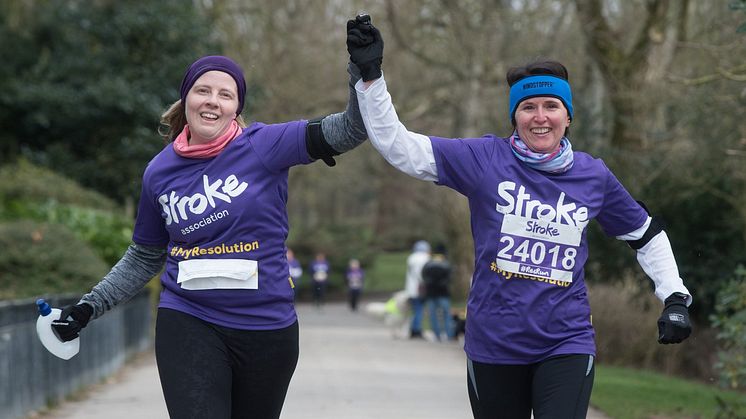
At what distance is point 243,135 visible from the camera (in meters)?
4.91

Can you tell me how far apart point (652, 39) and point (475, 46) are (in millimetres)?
6932

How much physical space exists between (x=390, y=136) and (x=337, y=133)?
19 centimetres

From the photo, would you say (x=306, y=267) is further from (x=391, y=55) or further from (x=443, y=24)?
(x=443, y=24)

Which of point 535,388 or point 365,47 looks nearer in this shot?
point 365,47

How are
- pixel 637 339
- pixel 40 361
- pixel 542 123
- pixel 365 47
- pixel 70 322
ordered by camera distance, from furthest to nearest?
1. pixel 637 339
2. pixel 40 361
3. pixel 70 322
4. pixel 542 123
5. pixel 365 47

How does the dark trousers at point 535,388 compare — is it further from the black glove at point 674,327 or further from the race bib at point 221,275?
the race bib at point 221,275

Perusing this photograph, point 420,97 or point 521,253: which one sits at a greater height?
point 420,97

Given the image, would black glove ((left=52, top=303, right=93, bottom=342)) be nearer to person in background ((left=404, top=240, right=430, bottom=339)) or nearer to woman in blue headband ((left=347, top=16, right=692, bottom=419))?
woman in blue headband ((left=347, top=16, right=692, bottom=419))

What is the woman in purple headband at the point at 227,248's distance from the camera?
4680 millimetres

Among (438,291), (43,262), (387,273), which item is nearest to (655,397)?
(43,262)

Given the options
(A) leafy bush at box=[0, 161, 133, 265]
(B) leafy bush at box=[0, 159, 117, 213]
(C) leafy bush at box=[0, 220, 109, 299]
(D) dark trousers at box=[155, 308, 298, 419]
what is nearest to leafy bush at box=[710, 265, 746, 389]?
(D) dark trousers at box=[155, 308, 298, 419]

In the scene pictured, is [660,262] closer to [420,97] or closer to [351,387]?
[351,387]

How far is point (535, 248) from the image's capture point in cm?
486

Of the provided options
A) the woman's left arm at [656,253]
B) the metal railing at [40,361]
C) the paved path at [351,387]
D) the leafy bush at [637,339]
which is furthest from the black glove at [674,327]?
the leafy bush at [637,339]
